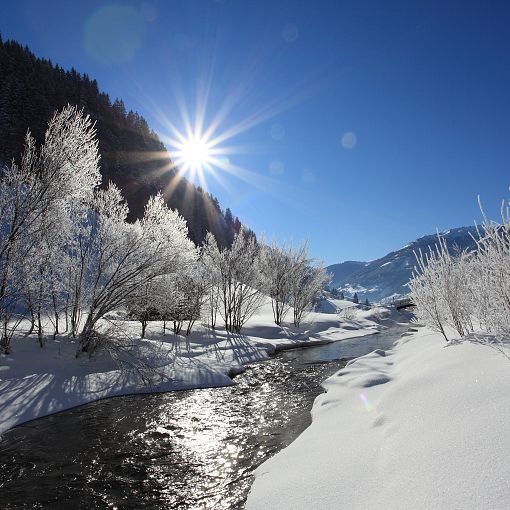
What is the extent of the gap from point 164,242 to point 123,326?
5.08 m

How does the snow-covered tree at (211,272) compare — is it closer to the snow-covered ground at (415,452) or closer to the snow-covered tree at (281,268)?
the snow-covered tree at (281,268)

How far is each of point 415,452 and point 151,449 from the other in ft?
22.2

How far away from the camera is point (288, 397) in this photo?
535 inches

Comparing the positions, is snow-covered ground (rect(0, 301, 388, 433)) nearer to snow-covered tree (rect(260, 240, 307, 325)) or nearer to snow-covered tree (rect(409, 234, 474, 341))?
snow-covered tree (rect(409, 234, 474, 341))

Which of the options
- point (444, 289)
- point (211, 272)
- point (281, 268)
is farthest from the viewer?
point (281, 268)

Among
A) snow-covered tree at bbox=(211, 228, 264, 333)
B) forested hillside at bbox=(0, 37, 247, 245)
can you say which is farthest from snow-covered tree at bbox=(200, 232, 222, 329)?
forested hillside at bbox=(0, 37, 247, 245)

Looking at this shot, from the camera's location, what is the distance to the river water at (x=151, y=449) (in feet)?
21.4

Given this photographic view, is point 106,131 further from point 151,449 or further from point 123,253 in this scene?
point 151,449

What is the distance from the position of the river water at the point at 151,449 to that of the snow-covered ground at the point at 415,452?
1.19m

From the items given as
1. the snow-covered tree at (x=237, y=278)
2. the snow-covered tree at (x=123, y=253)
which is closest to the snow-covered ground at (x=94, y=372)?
the snow-covered tree at (x=123, y=253)

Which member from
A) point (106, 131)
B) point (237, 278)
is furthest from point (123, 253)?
point (106, 131)

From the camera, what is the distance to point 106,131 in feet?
268

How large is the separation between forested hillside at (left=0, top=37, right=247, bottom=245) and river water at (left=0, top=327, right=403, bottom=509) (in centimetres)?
4552

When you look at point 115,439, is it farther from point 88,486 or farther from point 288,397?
point 288,397
